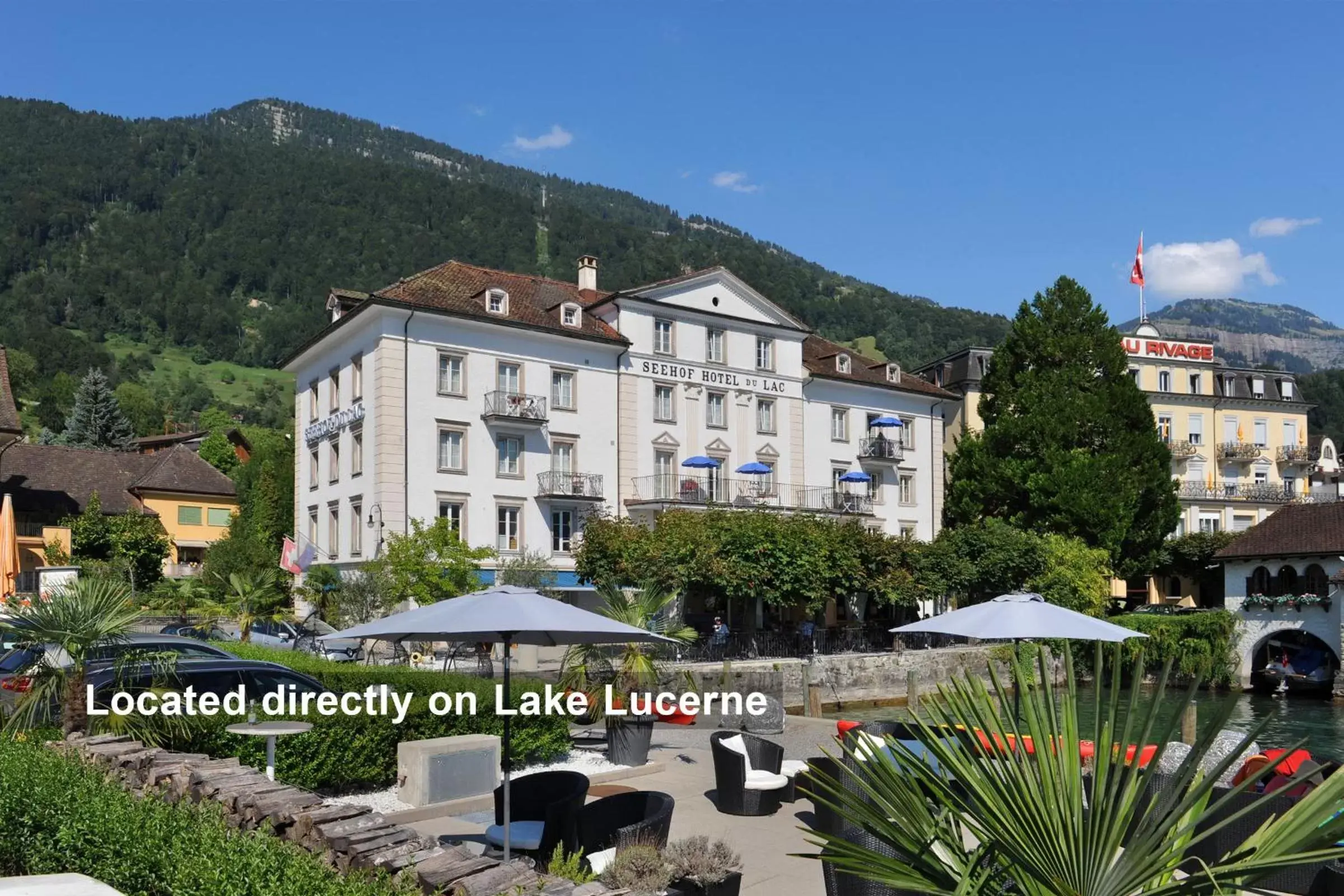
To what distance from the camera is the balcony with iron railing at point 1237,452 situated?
60406 millimetres

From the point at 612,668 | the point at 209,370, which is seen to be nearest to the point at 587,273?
the point at 612,668

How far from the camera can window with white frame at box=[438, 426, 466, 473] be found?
125 ft

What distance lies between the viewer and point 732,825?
11688 mm

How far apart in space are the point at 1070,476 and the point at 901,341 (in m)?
82.3

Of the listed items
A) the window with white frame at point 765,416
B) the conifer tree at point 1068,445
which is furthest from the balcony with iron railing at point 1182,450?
the window with white frame at point 765,416

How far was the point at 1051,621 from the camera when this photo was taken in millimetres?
13328

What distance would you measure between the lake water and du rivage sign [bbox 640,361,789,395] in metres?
15.2

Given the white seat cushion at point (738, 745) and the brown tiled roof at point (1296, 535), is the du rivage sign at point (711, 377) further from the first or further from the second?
the white seat cushion at point (738, 745)

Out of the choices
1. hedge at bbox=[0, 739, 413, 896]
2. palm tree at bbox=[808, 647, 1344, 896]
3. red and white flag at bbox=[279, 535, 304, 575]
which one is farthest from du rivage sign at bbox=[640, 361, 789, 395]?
palm tree at bbox=[808, 647, 1344, 896]

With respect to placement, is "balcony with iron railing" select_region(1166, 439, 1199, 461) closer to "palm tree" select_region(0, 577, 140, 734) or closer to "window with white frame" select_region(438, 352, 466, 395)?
"window with white frame" select_region(438, 352, 466, 395)

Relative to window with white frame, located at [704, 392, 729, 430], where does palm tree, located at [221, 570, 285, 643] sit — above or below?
below

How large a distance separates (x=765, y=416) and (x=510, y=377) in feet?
38.7

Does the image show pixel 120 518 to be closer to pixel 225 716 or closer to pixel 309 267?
pixel 225 716

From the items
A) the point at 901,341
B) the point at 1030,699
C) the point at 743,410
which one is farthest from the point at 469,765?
the point at 901,341
